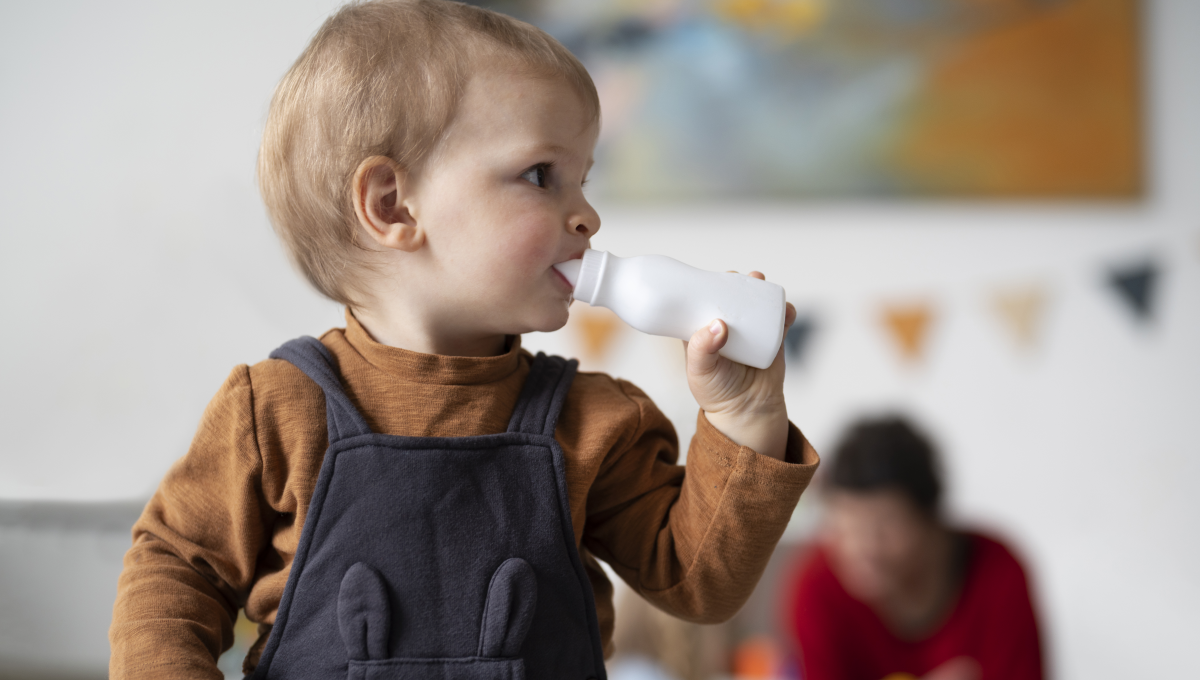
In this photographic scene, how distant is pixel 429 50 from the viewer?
2.06 ft

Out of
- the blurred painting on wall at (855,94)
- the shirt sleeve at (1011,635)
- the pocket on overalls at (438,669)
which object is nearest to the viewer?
the pocket on overalls at (438,669)

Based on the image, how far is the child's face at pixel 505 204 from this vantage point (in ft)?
2.01

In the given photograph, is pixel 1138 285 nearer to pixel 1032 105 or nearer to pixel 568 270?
pixel 1032 105

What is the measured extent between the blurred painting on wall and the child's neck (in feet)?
5.24

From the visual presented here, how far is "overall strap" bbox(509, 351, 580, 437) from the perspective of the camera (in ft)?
2.10

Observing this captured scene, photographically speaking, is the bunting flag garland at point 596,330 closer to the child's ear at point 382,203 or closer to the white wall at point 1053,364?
the white wall at point 1053,364

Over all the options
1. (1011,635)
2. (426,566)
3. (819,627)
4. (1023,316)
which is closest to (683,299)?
(426,566)

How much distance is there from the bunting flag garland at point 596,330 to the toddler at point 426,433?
5.20 feet

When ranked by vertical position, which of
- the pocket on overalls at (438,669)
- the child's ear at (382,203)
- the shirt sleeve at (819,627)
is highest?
the child's ear at (382,203)

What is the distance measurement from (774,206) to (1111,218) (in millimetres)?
854

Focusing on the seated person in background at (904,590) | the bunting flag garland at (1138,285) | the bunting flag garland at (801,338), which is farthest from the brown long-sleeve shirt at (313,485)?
the bunting flag garland at (1138,285)

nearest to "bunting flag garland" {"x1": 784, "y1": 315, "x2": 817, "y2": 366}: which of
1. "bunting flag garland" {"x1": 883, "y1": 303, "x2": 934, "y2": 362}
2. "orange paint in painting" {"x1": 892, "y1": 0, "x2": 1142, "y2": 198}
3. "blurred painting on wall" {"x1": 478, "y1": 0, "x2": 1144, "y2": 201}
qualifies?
"bunting flag garland" {"x1": 883, "y1": 303, "x2": 934, "y2": 362}

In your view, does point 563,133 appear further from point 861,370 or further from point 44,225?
point 861,370

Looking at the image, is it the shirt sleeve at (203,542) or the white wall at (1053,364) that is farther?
the white wall at (1053,364)
